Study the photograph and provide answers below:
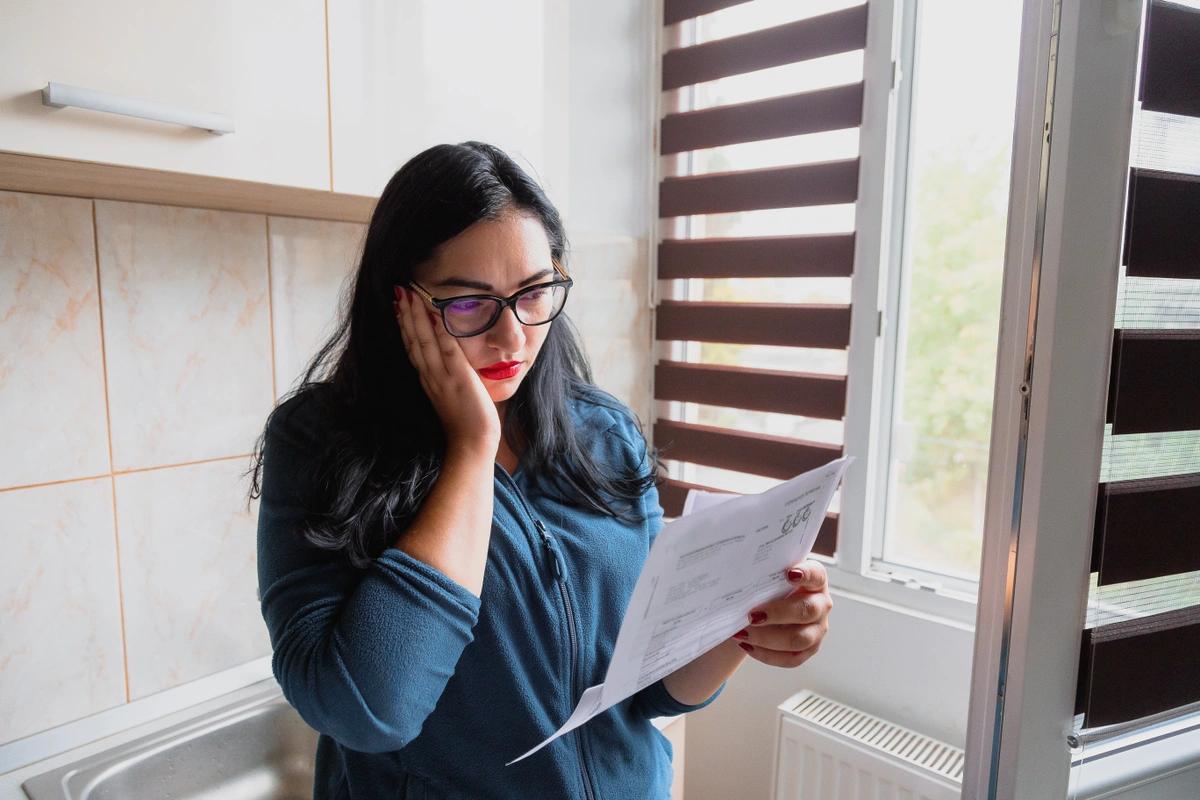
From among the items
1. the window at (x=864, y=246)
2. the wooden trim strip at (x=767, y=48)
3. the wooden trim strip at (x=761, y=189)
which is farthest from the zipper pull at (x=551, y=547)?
the wooden trim strip at (x=767, y=48)

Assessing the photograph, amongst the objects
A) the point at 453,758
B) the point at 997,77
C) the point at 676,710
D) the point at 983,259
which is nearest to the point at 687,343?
the point at 983,259

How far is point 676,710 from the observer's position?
0.92 m

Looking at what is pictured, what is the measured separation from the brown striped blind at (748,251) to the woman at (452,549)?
66 centimetres

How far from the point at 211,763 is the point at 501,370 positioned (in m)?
0.84

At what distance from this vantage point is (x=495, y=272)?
80 centimetres

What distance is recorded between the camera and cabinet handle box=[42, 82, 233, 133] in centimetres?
70

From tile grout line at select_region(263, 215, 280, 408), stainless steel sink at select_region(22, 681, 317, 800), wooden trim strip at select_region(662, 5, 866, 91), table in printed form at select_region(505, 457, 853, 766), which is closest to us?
table in printed form at select_region(505, 457, 853, 766)

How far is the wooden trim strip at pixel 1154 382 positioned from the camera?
72 centimetres

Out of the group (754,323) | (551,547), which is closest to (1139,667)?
(551,547)

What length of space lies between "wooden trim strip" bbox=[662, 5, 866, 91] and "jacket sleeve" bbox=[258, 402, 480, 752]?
53.1 inches

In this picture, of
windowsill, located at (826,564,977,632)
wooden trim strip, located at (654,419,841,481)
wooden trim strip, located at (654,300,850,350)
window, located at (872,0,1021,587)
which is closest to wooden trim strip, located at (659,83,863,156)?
window, located at (872,0,1021,587)

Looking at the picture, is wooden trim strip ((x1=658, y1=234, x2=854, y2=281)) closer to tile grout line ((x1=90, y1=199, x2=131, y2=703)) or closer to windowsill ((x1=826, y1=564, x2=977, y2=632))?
windowsill ((x1=826, y1=564, x2=977, y2=632))

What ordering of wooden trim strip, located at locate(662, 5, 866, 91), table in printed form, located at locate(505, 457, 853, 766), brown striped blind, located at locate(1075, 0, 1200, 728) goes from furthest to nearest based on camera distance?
wooden trim strip, located at locate(662, 5, 866, 91)
brown striped blind, located at locate(1075, 0, 1200, 728)
table in printed form, located at locate(505, 457, 853, 766)

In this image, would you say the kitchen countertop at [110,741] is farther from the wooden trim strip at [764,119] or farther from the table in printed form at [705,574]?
the wooden trim strip at [764,119]
